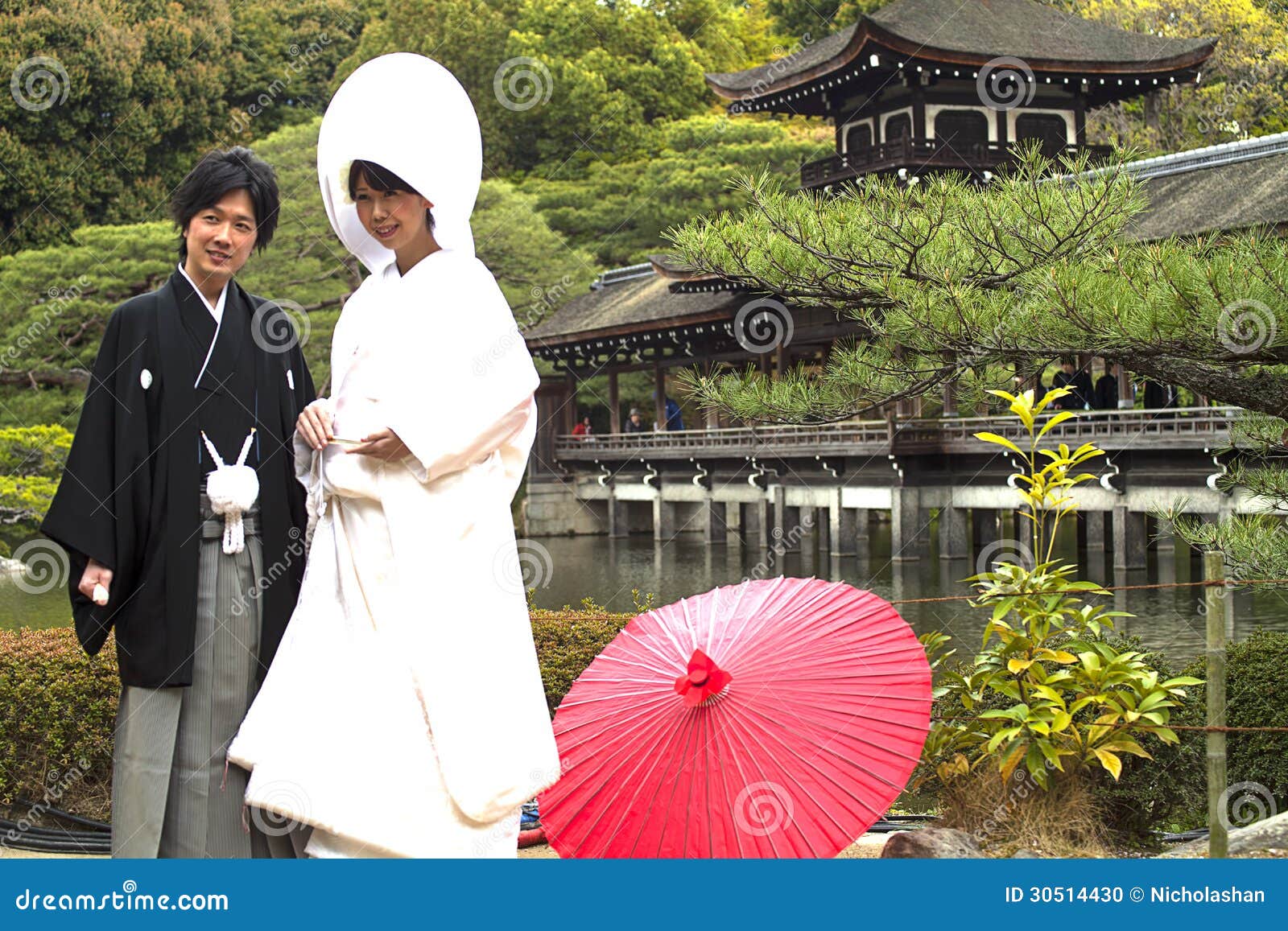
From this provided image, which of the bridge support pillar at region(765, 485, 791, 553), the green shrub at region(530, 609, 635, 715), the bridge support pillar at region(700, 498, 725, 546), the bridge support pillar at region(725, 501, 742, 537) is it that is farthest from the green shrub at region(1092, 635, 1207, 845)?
the bridge support pillar at region(725, 501, 742, 537)

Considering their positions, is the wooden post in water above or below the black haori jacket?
below

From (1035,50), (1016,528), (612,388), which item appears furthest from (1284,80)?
(612,388)

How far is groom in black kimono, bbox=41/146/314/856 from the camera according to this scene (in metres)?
2.54

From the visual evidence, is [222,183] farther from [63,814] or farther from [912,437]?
[912,437]

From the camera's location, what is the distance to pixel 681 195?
2473 cm

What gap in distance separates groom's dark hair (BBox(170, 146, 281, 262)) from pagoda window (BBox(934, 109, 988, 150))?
18.6m


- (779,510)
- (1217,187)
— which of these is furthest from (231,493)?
(779,510)

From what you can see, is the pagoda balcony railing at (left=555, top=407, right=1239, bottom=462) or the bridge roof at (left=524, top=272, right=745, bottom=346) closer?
the pagoda balcony railing at (left=555, top=407, right=1239, bottom=462)

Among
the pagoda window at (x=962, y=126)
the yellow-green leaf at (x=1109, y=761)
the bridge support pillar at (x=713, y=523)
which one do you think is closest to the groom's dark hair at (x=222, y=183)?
the yellow-green leaf at (x=1109, y=761)

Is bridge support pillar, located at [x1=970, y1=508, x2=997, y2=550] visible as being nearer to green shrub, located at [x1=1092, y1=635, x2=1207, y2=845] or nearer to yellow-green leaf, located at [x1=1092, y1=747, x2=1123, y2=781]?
green shrub, located at [x1=1092, y1=635, x2=1207, y2=845]

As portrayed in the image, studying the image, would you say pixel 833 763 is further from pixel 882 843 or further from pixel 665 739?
pixel 882 843

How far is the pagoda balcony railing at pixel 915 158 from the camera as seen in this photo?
63.1 ft

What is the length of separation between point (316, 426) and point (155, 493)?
331mm

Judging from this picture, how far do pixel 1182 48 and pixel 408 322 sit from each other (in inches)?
796
